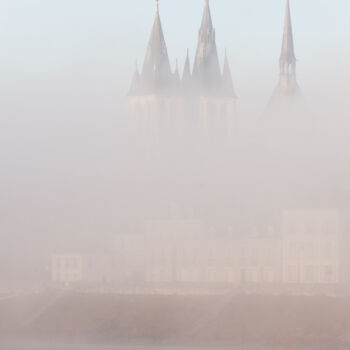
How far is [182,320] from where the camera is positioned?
90.1 metres

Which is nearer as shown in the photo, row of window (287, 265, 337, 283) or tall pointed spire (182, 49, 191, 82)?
row of window (287, 265, 337, 283)

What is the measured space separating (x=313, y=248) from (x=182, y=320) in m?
14.7

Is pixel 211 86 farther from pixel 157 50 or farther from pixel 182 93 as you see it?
pixel 157 50

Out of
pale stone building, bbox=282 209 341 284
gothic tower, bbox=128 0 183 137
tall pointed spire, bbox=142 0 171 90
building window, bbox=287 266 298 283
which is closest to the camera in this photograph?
pale stone building, bbox=282 209 341 284

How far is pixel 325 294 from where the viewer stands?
300ft

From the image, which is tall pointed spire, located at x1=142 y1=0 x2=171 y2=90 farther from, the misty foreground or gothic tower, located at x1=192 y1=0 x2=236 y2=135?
the misty foreground

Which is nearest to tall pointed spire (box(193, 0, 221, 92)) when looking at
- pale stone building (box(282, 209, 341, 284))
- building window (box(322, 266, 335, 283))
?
pale stone building (box(282, 209, 341, 284))

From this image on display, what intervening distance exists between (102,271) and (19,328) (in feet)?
68.4

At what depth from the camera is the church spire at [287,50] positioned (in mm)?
143375

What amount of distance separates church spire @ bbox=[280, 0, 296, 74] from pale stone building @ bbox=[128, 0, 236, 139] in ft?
22.2

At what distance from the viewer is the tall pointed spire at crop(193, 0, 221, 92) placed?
136000 mm

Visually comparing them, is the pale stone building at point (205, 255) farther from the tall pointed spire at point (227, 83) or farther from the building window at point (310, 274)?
the tall pointed spire at point (227, 83)

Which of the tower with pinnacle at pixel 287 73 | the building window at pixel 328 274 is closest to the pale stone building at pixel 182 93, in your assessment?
the tower with pinnacle at pixel 287 73

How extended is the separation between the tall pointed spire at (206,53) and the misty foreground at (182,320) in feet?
141
